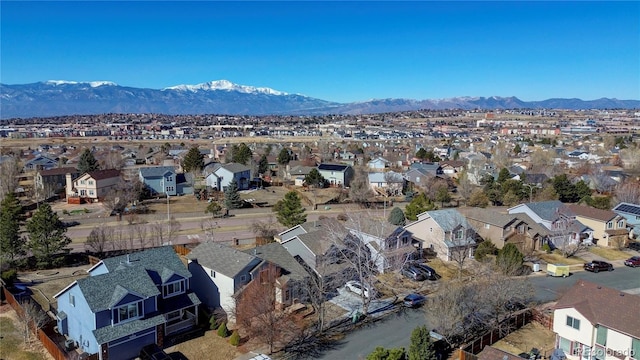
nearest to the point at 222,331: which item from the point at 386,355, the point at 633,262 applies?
the point at 386,355

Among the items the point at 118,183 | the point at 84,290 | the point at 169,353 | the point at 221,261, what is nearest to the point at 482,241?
the point at 221,261

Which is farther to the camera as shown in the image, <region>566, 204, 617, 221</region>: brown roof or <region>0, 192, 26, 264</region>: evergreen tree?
<region>566, 204, 617, 221</region>: brown roof

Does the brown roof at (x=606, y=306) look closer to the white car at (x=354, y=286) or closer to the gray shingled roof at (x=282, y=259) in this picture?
the white car at (x=354, y=286)

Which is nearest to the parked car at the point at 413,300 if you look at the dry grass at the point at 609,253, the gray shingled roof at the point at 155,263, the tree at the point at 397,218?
the gray shingled roof at the point at 155,263

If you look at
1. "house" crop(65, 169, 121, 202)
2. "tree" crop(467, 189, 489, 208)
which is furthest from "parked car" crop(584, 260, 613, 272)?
"house" crop(65, 169, 121, 202)

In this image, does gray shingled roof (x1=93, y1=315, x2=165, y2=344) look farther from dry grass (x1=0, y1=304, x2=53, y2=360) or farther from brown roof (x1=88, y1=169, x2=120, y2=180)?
brown roof (x1=88, y1=169, x2=120, y2=180)

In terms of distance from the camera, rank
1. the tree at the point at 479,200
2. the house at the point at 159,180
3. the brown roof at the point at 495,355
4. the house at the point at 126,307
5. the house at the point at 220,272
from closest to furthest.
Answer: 1. the brown roof at the point at 495,355
2. the house at the point at 126,307
3. the house at the point at 220,272
4. the tree at the point at 479,200
5. the house at the point at 159,180
